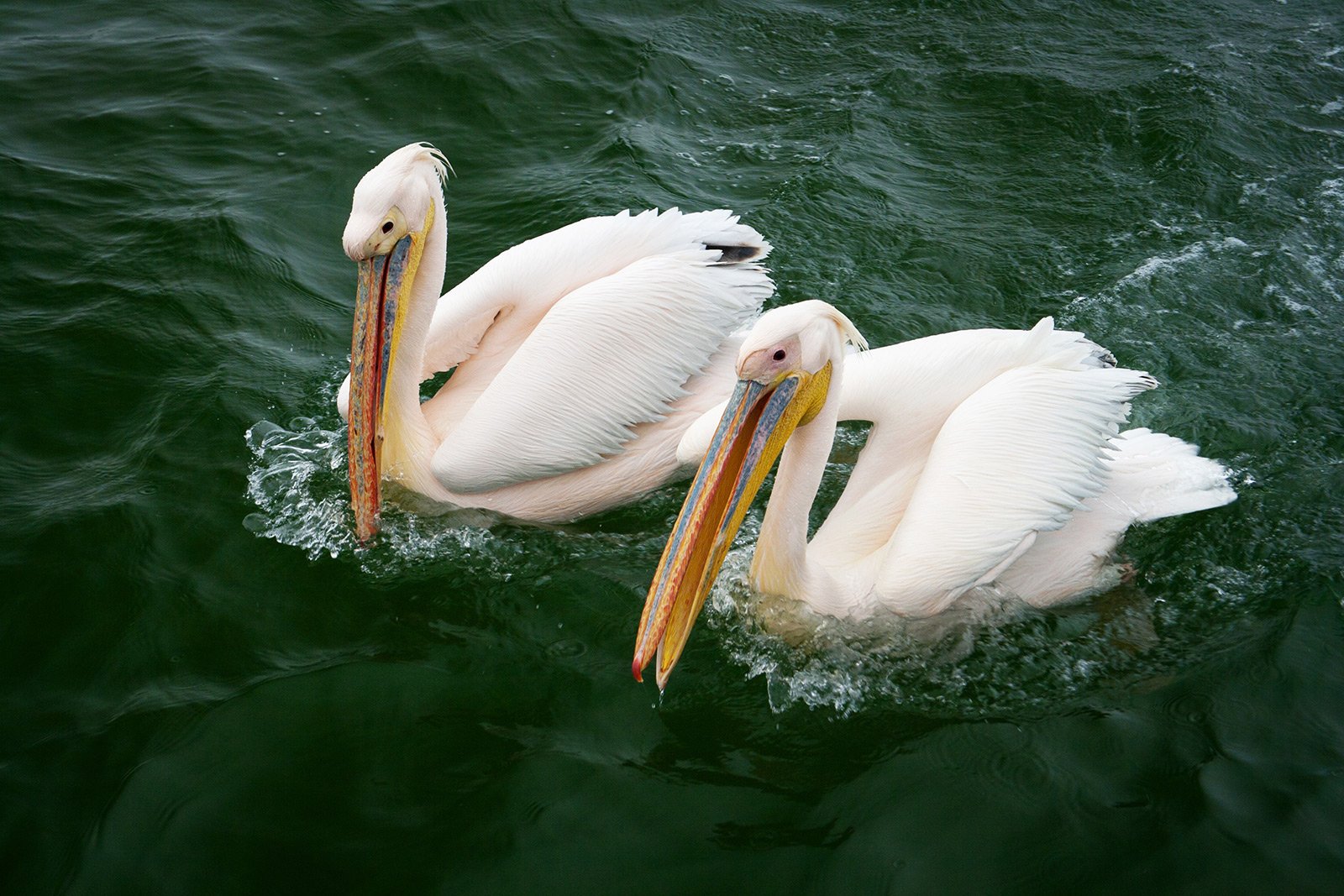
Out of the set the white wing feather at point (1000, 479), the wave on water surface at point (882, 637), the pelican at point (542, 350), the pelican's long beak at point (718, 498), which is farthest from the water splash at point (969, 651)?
the pelican at point (542, 350)

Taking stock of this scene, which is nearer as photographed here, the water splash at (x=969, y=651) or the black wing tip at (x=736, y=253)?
the water splash at (x=969, y=651)

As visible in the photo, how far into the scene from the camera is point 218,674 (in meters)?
3.55

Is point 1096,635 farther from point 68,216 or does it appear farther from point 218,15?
point 218,15

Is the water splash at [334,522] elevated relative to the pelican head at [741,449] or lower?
lower

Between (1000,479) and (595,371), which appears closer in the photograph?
(1000,479)

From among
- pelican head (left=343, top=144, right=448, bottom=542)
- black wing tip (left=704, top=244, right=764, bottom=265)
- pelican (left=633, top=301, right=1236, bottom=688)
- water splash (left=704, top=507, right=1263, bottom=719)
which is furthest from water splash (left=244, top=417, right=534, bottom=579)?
black wing tip (left=704, top=244, right=764, bottom=265)

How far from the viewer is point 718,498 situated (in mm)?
3297

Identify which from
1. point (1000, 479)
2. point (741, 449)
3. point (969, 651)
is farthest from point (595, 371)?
point (969, 651)

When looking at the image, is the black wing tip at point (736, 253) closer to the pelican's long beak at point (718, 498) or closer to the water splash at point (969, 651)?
the pelican's long beak at point (718, 498)

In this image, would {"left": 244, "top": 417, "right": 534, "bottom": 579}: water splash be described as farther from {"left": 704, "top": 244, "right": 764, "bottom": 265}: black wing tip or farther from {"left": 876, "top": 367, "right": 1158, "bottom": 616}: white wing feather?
{"left": 876, "top": 367, "right": 1158, "bottom": 616}: white wing feather

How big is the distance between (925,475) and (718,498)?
2.33 feet

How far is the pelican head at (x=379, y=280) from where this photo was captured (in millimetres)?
3832

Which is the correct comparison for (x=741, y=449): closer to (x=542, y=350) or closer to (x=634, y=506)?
(x=542, y=350)

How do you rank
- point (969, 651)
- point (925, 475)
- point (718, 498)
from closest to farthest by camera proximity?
point (718, 498), point (925, 475), point (969, 651)
